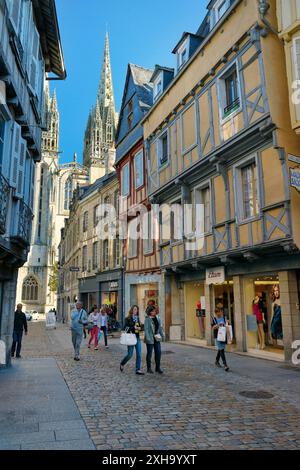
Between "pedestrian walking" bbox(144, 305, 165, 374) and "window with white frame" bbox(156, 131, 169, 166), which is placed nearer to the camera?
"pedestrian walking" bbox(144, 305, 165, 374)

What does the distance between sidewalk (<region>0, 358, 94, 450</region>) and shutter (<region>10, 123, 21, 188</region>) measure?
4.22 meters

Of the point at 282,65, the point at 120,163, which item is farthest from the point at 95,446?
the point at 120,163

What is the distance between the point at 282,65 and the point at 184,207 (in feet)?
19.3

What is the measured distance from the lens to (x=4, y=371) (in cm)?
922

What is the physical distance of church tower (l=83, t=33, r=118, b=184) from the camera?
90.8 m

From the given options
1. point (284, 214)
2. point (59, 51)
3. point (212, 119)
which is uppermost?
point (59, 51)

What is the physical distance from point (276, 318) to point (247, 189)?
3.78 m

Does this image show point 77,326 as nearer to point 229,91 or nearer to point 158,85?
point 229,91

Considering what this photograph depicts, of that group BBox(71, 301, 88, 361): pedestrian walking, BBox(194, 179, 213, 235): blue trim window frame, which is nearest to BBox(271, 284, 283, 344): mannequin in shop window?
BBox(194, 179, 213, 235): blue trim window frame

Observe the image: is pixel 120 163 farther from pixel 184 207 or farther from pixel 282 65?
pixel 282 65

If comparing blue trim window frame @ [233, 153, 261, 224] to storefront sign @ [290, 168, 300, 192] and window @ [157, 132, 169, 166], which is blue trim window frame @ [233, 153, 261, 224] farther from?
window @ [157, 132, 169, 166]

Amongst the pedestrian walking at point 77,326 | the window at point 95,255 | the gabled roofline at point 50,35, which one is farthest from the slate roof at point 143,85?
the pedestrian walking at point 77,326

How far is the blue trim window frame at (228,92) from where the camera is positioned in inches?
449

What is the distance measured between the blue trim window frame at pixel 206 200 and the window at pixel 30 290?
202ft
